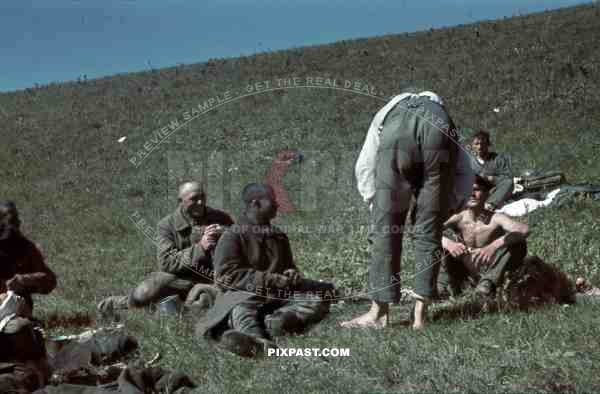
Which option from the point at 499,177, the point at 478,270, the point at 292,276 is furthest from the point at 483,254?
the point at 499,177

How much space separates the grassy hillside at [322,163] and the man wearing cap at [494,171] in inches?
22.6

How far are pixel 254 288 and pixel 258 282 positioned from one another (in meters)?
0.07

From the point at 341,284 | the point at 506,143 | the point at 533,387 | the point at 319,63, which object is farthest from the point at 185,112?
the point at 533,387

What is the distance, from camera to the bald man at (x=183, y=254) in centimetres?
821

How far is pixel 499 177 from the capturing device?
11.1 m

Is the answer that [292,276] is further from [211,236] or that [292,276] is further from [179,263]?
[179,263]

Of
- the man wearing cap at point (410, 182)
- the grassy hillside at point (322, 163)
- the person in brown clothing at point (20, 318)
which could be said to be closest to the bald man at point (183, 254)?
the grassy hillside at point (322, 163)

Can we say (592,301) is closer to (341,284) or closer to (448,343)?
(448,343)

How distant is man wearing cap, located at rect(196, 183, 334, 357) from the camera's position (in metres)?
6.93

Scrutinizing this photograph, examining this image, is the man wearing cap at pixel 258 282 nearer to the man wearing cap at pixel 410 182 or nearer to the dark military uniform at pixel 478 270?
the man wearing cap at pixel 410 182

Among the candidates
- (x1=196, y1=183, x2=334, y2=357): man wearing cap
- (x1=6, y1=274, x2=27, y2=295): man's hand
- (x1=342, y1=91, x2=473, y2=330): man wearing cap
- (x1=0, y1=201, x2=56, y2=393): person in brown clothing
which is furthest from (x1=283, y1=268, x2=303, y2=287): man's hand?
(x1=6, y1=274, x2=27, y2=295): man's hand

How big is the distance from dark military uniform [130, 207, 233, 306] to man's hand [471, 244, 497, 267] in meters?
2.65

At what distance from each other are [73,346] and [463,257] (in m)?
3.75

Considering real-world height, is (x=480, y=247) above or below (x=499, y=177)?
below
